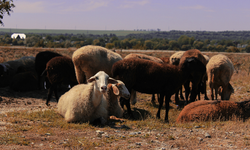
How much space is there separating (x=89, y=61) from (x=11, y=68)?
789 centimetres

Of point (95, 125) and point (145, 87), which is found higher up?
point (145, 87)

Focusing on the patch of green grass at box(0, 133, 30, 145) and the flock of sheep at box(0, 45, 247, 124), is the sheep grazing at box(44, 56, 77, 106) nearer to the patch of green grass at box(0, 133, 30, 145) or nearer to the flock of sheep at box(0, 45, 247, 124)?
the flock of sheep at box(0, 45, 247, 124)

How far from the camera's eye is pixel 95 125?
7.13 metres

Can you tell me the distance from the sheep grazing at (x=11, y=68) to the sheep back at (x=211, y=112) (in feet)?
36.4

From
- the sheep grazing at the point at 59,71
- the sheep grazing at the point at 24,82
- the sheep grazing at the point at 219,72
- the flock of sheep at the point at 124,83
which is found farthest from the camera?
the sheep grazing at the point at 24,82

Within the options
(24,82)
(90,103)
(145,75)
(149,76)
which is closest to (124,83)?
(145,75)

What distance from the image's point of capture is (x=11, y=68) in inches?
607

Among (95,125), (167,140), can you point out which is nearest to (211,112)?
(167,140)

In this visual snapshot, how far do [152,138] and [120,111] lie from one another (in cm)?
265

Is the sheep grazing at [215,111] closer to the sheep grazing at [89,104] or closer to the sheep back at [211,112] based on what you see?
the sheep back at [211,112]

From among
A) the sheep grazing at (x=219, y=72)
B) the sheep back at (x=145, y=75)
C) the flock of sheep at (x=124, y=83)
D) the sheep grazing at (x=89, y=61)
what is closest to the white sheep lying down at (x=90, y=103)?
the flock of sheep at (x=124, y=83)

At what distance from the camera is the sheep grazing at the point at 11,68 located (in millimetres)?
14414

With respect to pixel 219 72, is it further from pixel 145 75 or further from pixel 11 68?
pixel 11 68

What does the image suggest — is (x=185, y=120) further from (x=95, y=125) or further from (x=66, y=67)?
(x=66, y=67)
